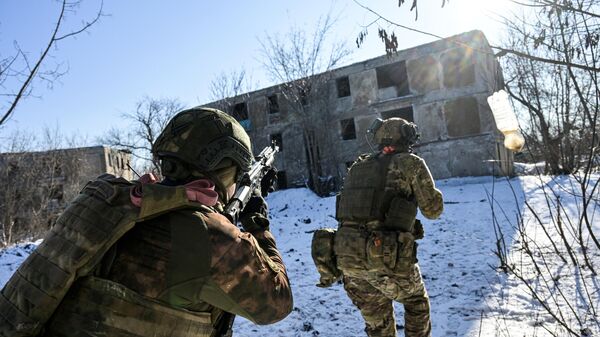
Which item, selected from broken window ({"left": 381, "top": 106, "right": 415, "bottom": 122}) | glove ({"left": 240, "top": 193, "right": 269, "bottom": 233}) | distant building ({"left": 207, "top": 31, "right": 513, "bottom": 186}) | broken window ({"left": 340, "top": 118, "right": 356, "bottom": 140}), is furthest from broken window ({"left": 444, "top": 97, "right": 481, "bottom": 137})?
glove ({"left": 240, "top": 193, "right": 269, "bottom": 233})

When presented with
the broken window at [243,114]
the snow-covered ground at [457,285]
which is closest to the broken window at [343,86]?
the broken window at [243,114]

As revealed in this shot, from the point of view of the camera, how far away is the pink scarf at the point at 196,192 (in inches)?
53.4

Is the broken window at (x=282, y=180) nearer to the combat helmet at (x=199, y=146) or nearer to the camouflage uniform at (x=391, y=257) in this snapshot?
the camouflage uniform at (x=391, y=257)

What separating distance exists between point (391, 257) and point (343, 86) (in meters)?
17.0

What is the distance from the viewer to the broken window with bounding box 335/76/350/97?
19.1 metres

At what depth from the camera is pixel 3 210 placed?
43.0 ft

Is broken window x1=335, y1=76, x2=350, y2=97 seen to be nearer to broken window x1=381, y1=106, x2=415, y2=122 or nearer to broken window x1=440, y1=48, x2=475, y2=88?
broken window x1=381, y1=106, x2=415, y2=122

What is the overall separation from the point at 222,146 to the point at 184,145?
0.49 feet

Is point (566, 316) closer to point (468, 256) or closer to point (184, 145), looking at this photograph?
point (468, 256)

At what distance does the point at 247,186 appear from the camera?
2137mm

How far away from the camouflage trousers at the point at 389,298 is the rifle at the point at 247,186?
111cm

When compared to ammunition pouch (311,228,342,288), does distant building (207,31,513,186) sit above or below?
above

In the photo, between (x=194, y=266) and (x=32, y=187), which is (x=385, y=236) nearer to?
(x=194, y=266)

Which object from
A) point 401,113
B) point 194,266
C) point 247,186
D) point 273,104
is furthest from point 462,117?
point 194,266
